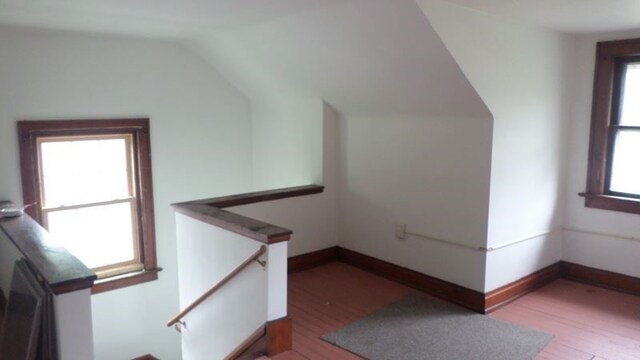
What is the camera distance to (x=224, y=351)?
3.39 meters

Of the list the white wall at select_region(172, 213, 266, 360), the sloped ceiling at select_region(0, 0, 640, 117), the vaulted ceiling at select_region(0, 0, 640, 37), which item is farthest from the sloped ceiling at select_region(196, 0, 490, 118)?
the white wall at select_region(172, 213, 266, 360)

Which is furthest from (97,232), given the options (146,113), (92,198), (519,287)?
(519,287)

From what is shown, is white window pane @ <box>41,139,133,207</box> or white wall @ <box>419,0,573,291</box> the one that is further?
white window pane @ <box>41,139,133,207</box>

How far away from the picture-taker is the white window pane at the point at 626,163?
3.92 meters

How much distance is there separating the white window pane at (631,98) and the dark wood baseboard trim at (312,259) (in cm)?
269

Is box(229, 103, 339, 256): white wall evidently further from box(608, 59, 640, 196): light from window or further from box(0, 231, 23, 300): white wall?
box(608, 59, 640, 196): light from window

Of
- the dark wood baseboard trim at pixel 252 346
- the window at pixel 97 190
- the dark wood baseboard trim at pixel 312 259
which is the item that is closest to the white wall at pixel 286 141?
the dark wood baseboard trim at pixel 312 259

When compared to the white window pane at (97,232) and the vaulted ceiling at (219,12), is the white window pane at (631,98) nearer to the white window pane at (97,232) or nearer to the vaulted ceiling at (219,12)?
the vaulted ceiling at (219,12)

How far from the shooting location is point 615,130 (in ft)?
13.1

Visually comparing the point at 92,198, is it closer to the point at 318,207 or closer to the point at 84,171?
the point at 84,171

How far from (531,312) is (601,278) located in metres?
0.95

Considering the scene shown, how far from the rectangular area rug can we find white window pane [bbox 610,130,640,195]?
1.57m

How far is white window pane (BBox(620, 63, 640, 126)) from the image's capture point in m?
3.88

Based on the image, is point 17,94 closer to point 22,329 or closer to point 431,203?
point 22,329
